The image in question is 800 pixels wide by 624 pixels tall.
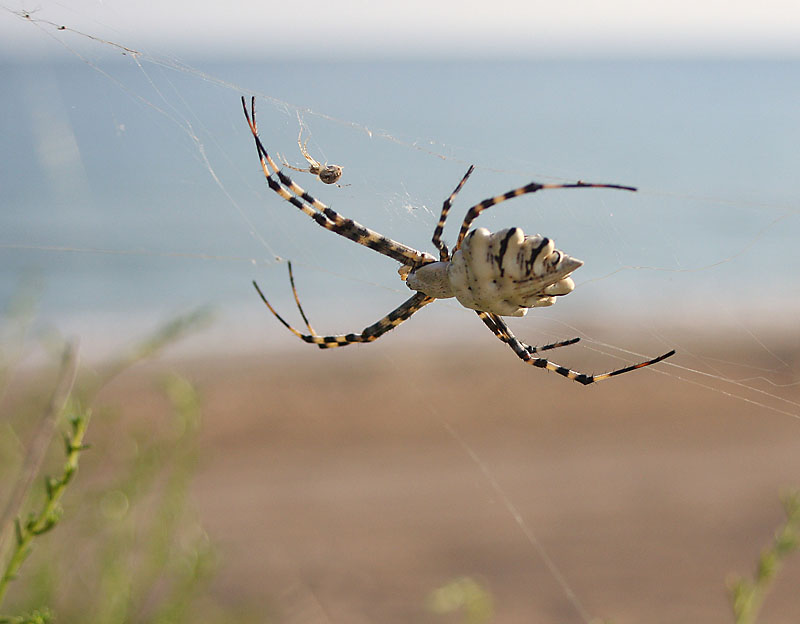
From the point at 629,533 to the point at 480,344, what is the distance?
35.6 ft

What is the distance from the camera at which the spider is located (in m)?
2.37

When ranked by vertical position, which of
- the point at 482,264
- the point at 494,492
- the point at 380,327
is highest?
the point at 482,264

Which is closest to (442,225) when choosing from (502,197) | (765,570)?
(502,197)

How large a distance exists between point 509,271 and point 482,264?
98 millimetres

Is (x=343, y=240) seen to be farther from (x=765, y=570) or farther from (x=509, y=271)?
(x=765, y=570)

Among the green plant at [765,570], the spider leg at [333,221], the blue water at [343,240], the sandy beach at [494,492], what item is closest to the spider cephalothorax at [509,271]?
the spider leg at [333,221]

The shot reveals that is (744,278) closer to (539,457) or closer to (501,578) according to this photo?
(539,457)

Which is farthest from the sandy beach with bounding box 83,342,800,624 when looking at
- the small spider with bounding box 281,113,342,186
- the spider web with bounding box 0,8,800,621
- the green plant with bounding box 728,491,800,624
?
the green plant with bounding box 728,491,800,624

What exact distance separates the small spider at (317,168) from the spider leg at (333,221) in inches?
4.6

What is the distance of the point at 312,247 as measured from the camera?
97.1ft

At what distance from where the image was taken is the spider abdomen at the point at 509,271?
2363mm

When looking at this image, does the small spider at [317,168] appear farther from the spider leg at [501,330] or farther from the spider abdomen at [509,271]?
the spider abdomen at [509,271]

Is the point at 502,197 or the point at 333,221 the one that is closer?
the point at 502,197

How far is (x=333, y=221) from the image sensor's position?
3348 millimetres
